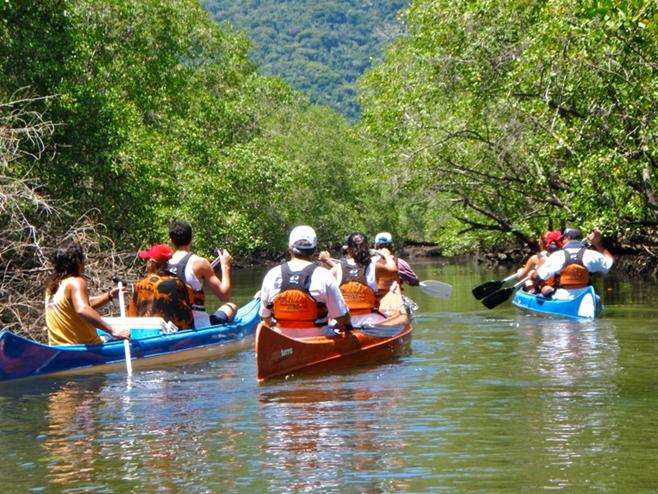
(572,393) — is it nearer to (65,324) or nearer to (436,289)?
(65,324)

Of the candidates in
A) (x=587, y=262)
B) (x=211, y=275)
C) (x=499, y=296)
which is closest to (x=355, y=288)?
(x=211, y=275)

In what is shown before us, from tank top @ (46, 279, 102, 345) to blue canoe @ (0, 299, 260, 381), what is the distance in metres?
0.17

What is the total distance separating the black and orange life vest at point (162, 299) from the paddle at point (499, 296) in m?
7.93

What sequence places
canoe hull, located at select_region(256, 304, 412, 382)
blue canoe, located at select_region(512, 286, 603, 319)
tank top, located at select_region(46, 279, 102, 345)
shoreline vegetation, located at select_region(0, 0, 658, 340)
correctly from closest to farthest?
1. canoe hull, located at select_region(256, 304, 412, 382)
2. tank top, located at select_region(46, 279, 102, 345)
3. blue canoe, located at select_region(512, 286, 603, 319)
4. shoreline vegetation, located at select_region(0, 0, 658, 340)

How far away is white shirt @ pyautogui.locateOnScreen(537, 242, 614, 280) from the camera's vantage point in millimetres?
16984

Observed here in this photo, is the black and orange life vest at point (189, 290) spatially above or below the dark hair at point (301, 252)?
below

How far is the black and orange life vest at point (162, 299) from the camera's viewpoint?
1232 cm

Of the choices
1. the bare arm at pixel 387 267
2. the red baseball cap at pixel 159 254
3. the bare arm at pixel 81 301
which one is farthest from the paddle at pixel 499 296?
the bare arm at pixel 81 301

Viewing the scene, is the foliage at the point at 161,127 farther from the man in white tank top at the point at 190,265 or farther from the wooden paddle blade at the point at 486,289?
the wooden paddle blade at the point at 486,289

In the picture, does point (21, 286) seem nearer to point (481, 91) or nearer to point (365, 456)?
point (365, 456)

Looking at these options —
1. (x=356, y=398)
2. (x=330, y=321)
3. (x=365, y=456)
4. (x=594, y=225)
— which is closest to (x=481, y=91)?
Result: (x=594, y=225)

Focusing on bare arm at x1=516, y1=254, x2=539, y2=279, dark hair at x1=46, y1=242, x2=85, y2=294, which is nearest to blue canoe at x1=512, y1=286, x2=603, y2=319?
bare arm at x1=516, y1=254, x2=539, y2=279

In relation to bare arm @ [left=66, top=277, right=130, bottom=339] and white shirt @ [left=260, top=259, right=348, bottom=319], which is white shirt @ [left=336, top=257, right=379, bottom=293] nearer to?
white shirt @ [left=260, top=259, right=348, bottom=319]

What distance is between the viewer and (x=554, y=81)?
21.1m
